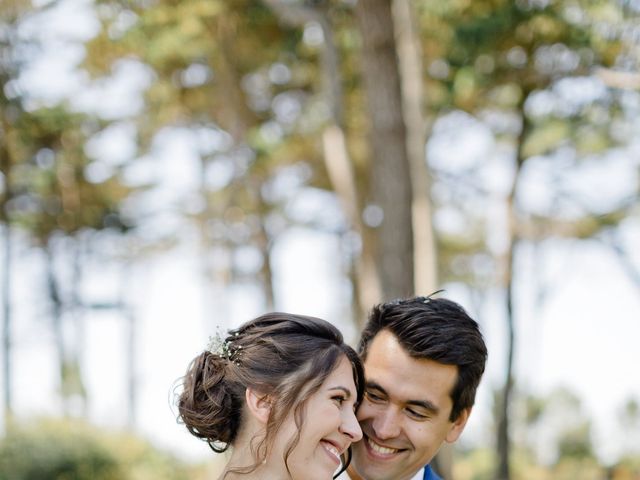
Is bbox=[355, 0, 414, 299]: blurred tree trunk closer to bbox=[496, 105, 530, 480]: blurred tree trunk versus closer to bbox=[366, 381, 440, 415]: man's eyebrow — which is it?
bbox=[366, 381, 440, 415]: man's eyebrow

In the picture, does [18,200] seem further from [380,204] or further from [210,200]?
A: [380,204]

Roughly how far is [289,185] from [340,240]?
256 centimetres

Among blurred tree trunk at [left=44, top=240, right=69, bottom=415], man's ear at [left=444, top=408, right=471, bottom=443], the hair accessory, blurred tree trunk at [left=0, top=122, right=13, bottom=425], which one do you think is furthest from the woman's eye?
blurred tree trunk at [left=44, top=240, right=69, bottom=415]

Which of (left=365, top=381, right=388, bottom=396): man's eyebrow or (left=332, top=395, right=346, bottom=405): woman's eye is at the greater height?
(left=332, top=395, right=346, bottom=405): woman's eye

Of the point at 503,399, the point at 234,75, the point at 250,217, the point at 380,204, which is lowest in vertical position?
the point at 503,399

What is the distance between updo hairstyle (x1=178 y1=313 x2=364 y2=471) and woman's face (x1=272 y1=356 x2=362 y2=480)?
0.02 m

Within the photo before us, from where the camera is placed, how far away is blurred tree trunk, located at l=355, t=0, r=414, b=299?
967 cm

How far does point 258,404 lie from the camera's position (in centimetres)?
330

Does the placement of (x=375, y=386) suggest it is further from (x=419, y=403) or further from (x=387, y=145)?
(x=387, y=145)

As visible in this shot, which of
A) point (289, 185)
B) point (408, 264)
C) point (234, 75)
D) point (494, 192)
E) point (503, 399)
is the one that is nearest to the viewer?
point (408, 264)

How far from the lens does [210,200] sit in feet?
77.9

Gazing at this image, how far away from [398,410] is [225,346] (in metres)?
0.72

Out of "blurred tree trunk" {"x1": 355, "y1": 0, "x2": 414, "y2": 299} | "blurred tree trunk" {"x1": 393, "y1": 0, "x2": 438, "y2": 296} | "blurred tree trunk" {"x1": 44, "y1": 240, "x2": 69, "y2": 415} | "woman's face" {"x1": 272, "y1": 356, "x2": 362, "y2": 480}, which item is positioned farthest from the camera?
"blurred tree trunk" {"x1": 44, "y1": 240, "x2": 69, "y2": 415}

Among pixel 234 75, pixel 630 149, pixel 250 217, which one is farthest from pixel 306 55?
pixel 630 149
